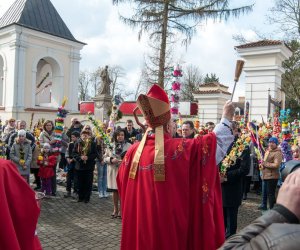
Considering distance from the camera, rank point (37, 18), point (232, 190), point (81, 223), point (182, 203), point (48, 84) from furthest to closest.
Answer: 1. point (48, 84)
2. point (37, 18)
3. point (81, 223)
4. point (232, 190)
5. point (182, 203)

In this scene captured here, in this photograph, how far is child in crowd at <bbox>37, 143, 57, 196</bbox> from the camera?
8.12 meters

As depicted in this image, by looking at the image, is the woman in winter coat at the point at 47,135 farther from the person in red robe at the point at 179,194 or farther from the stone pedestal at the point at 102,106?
the stone pedestal at the point at 102,106

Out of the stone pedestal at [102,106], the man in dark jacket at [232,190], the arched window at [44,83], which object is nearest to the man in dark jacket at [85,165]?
the man in dark jacket at [232,190]

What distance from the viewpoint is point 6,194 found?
2.07 metres

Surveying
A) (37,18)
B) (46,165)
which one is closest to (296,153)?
(46,165)

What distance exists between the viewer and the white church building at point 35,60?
21.4 m

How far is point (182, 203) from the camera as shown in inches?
118

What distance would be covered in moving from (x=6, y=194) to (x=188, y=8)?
14.3 meters

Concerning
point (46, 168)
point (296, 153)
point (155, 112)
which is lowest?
point (46, 168)

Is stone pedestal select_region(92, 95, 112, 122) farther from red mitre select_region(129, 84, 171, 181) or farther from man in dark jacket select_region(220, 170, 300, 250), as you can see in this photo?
man in dark jacket select_region(220, 170, 300, 250)

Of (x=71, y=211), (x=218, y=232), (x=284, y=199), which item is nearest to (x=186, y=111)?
(x=71, y=211)

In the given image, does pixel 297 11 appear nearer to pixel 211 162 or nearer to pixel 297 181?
pixel 211 162

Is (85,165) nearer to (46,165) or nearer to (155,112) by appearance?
(46,165)

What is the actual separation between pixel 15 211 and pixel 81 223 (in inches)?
172
